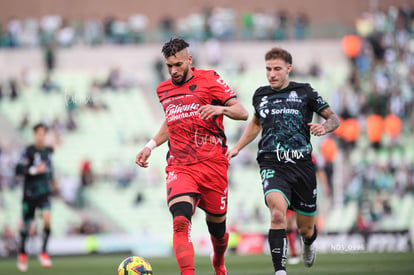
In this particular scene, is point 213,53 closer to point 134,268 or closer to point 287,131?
point 287,131

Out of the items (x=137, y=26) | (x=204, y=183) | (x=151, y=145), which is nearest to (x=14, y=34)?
(x=137, y=26)

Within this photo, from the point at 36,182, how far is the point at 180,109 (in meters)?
7.43

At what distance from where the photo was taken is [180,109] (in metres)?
9.45

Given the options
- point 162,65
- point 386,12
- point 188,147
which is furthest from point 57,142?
point 188,147

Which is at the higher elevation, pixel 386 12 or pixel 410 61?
pixel 386 12

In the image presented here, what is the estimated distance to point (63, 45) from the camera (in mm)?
37094

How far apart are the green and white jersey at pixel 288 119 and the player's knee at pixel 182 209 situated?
4.98ft

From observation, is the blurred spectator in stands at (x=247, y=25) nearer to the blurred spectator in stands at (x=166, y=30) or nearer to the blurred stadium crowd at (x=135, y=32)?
the blurred stadium crowd at (x=135, y=32)

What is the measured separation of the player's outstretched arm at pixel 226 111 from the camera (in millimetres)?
8836

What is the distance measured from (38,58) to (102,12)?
860 cm

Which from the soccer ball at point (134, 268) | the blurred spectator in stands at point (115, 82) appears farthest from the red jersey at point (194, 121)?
the blurred spectator in stands at point (115, 82)

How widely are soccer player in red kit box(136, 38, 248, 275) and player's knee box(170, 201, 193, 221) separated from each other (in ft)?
0.37

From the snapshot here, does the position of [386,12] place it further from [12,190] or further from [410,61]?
[12,190]

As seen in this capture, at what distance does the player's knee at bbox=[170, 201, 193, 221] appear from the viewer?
28.7 ft
